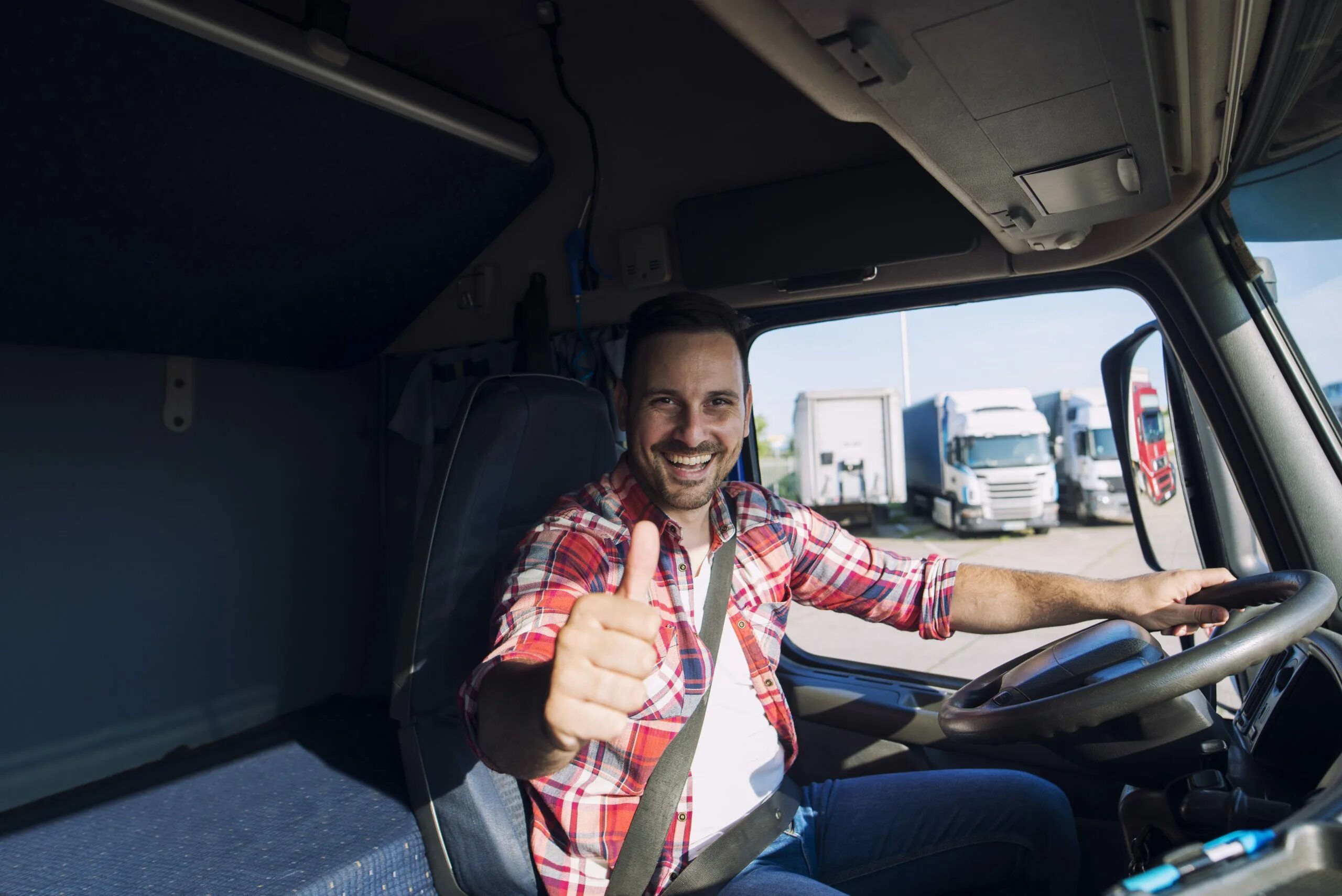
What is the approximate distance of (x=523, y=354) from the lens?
251cm

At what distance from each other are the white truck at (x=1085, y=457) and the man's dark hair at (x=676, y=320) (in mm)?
822

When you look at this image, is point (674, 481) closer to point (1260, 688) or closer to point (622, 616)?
point (622, 616)

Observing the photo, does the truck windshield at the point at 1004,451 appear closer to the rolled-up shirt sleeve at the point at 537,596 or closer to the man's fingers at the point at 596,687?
the rolled-up shirt sleeve at the point at 537,596

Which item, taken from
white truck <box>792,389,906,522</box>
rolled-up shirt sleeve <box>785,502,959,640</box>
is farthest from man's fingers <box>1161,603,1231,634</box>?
white truck <box>792,389,906,522</box>

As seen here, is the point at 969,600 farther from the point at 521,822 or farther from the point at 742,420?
the point at 521,822

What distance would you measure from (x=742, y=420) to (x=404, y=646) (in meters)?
0.80

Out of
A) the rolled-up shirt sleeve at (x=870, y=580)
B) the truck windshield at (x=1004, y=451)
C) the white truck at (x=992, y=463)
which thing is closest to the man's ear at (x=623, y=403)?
the rolled-up shirt sleeve at (x=870, y=580)

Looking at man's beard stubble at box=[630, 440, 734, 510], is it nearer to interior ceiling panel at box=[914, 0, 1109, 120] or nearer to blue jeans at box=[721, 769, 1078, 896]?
blue jeans at box=[721, 769, 1078, 896]

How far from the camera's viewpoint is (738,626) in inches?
63.2

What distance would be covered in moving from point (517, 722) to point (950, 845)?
99 cm

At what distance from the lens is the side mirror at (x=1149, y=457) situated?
5.60 feet

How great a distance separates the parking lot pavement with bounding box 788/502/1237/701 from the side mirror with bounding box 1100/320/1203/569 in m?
0.02

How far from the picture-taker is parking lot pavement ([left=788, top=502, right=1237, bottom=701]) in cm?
189

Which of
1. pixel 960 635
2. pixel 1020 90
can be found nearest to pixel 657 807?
pixel 1020 90
